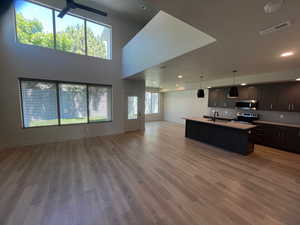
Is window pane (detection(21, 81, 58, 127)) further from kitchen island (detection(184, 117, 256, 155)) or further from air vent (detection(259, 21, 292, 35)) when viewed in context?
air vent (detection(259, 21, 292, 35))

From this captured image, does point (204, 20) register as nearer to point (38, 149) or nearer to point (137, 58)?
point (137, 58)

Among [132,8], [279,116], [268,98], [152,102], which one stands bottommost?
[279,116]

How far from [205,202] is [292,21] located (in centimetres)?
291

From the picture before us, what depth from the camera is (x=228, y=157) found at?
382cm

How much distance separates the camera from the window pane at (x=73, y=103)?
206 inches

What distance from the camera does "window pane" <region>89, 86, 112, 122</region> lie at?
5.87 meters

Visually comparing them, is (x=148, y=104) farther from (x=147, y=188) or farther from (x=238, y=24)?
(x=238, y=24)

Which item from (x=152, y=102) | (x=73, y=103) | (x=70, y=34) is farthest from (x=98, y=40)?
(x=152, y=102)

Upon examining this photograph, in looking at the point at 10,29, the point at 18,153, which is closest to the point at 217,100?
the point at 18,153

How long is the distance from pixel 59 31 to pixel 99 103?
3.15 meters

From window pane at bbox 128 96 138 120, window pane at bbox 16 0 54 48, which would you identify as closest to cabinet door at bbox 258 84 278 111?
window pane at bbox 128 96 138 120

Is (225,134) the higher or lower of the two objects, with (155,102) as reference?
lower

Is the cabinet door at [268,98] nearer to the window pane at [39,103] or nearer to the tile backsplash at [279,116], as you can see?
the tile backsplash at [279,116]

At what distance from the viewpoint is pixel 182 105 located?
9.29m
